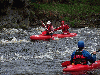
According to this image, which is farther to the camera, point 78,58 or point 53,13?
point 53,13

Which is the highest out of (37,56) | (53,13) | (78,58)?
(53,13)

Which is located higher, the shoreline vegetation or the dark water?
the shoreline vegetation

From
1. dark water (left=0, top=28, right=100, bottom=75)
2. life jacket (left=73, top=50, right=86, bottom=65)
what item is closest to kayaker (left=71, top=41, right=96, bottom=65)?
life jacket (left=73, top=50, right=86, bottom=65)

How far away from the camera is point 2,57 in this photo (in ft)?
52.7

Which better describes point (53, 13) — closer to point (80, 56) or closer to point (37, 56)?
point (37, 56)

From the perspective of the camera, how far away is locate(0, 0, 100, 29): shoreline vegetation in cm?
3669

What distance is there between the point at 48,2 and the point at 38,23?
6.82 metres

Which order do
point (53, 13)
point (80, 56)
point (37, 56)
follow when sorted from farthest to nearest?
point (53, 13)
point (37, 56)
point (80, 56)

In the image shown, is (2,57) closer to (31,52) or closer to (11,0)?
(31,52)

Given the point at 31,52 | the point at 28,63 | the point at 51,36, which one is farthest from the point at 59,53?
the point at 51,36

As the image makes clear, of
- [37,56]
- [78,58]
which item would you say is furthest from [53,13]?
[78,58]

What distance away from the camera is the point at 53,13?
4084cm

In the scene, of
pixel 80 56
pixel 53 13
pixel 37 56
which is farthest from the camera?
pixel 53 13

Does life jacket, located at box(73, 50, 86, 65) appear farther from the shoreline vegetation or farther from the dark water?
the shoreline vegetation
